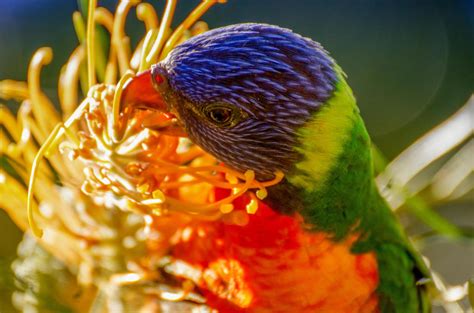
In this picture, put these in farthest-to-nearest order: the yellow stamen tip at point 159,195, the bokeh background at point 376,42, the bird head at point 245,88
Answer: the bokeh background at point 376,42 < the yellow stamen tip at point 159,195 < the bird head at point 245,88

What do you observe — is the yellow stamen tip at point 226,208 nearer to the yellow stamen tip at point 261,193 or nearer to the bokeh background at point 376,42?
the yellow stamen tip at point 261,193

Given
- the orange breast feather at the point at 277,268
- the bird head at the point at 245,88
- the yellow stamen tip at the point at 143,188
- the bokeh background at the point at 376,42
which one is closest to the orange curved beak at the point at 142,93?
the bird head at the point at 245,88

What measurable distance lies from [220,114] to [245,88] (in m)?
0.06

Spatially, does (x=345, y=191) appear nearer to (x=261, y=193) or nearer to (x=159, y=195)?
(x=261, y=193)

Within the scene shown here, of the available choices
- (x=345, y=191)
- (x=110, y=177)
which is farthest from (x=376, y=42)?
(x=110, y=177)

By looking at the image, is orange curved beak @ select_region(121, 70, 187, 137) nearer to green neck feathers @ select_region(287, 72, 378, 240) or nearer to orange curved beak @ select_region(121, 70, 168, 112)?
orange curved beak @ select_region(121, 70, 168, 112)

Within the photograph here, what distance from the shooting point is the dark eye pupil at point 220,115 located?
3.03ft

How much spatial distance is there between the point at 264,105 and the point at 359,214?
1.00 ft

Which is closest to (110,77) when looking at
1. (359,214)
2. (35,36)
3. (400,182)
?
(359,214)

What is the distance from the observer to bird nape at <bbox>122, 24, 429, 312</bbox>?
2.97ft

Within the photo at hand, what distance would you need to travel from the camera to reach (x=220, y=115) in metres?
0.93

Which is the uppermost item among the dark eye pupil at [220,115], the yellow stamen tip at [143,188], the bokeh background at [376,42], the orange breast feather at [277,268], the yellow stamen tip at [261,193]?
the dark eye pupil at [220,115]

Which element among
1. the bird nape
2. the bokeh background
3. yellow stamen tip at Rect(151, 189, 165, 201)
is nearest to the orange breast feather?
the bird nape

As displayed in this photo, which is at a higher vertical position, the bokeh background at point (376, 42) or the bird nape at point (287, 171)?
the bird nape at point (287, 171)
